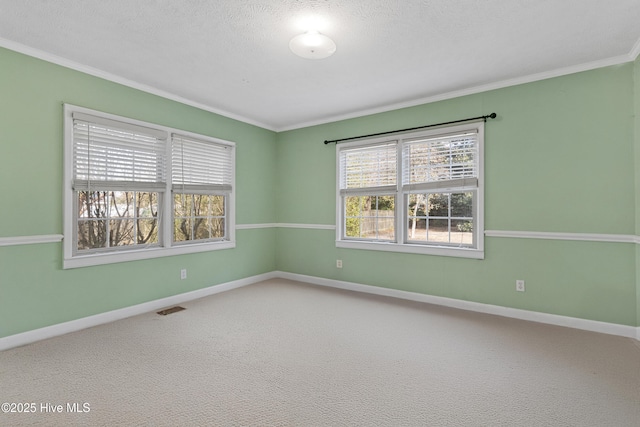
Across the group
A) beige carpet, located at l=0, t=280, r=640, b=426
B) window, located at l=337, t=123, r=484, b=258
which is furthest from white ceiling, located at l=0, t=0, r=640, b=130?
beige carpet, located at l=0, t=280, r=640, b=426

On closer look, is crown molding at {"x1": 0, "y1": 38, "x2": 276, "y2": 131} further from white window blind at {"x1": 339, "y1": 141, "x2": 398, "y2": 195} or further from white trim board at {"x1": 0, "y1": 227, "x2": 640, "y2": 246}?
white window blind at {"x1": 339, "y1": 141, "x2": 398, "y2": 195}

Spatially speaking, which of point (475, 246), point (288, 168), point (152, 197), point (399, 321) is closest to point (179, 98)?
point (152, 197)

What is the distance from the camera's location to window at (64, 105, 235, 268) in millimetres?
3072

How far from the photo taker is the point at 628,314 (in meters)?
2.89

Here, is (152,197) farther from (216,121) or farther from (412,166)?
(412,166)

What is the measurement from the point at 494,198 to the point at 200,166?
12.1 feet

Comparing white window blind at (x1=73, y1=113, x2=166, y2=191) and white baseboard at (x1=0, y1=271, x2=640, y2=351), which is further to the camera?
white window blind at (x1=73, y1=113, x2=166, y2=191)

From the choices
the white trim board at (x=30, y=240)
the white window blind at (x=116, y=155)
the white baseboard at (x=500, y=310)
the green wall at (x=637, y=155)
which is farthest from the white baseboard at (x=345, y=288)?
the white window blind at (x=116, y=155)

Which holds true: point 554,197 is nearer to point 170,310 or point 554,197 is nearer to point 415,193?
point 415,193

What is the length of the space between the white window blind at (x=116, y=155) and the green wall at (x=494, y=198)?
15 cm

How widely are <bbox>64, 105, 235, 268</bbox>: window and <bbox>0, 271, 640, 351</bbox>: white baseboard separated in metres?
0.57

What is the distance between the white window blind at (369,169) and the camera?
4.30m

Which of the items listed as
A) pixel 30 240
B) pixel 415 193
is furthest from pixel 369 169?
pixel 30 240

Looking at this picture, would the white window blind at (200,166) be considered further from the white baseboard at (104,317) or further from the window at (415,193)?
the window at (415,193)
